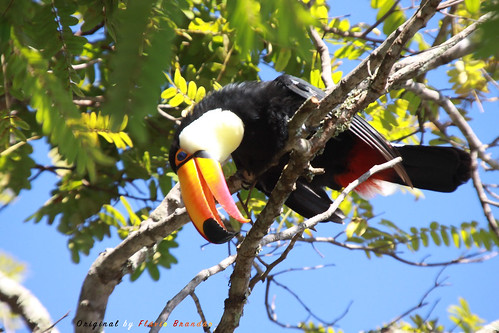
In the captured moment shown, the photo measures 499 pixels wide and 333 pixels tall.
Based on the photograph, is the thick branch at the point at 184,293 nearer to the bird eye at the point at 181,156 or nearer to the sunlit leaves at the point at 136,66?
the bird eye at the point at 181,156

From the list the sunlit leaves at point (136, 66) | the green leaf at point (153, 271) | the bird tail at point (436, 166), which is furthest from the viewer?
the green leaf at point (153, 271)

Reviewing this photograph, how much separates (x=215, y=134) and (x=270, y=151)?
0.41 meters

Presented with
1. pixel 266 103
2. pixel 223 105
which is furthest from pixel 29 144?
pixel 266 103

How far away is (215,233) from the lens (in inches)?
112

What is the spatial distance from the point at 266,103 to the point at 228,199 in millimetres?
991

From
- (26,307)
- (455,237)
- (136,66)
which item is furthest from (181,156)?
(136,66)

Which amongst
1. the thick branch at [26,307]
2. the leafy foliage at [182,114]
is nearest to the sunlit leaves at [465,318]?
the leafy foliage at [182,114]

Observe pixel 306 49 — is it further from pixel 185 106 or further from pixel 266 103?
pixel 185 106

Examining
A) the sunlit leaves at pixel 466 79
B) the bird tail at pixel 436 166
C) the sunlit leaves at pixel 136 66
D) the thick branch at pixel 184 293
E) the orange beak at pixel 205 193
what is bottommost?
the sunlit leaves at pixel 136 66

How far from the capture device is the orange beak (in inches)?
112

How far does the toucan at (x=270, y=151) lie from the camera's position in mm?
3427

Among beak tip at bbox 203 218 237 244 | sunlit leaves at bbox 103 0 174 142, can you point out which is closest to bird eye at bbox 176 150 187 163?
beak tip at bbox 203 218 237 244

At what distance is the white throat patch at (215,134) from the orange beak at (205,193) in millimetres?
72

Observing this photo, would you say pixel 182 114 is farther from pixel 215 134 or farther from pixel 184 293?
pixel 184 293
